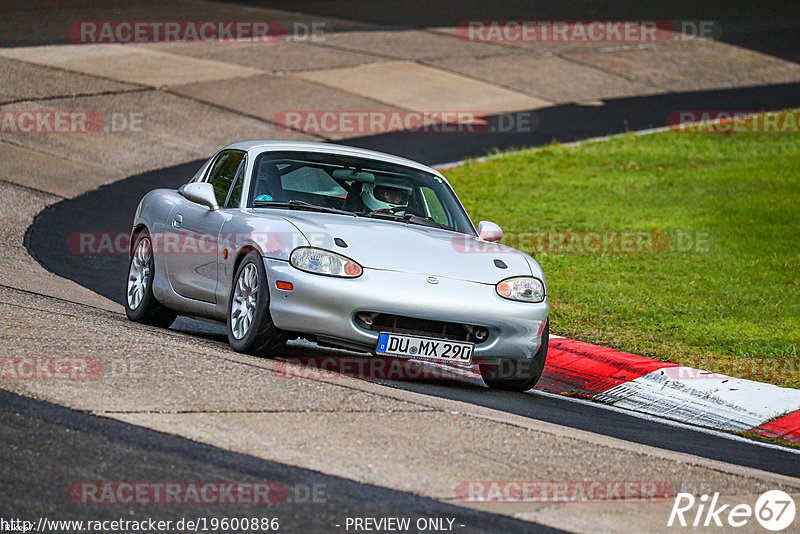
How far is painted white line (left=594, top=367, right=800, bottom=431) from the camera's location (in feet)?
28.4

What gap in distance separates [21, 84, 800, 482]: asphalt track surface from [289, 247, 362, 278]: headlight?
76 cm

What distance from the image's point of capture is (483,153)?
20.5 meters

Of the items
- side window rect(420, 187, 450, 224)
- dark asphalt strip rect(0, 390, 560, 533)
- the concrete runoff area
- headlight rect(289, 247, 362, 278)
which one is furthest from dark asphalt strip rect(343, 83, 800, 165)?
dark asphalt strip rect(0, 390, 560, 533)

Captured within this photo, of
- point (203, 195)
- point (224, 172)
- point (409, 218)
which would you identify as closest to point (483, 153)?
point (224, 172)

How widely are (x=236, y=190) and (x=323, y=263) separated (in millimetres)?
1537

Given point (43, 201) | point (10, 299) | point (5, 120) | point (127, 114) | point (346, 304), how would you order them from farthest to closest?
point (127, 114) → point (5, 120) → point (43, 201) → point (10, 299) → point (346, 304)

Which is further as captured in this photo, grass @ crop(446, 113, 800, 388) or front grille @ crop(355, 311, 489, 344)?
grass @ crop(446, 113, 800, 388)

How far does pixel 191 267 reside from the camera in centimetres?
908

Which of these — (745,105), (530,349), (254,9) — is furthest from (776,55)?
(530,349)

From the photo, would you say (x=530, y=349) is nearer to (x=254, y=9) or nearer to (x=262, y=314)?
(x=262, y=314)

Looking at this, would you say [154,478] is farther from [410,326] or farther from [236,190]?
[236,190]

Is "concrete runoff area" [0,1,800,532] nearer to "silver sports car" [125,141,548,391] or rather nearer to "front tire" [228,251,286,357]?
"front tire" [228,251,286,357]

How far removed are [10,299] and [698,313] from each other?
19.7 feet

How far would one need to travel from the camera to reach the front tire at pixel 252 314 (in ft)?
25.8
